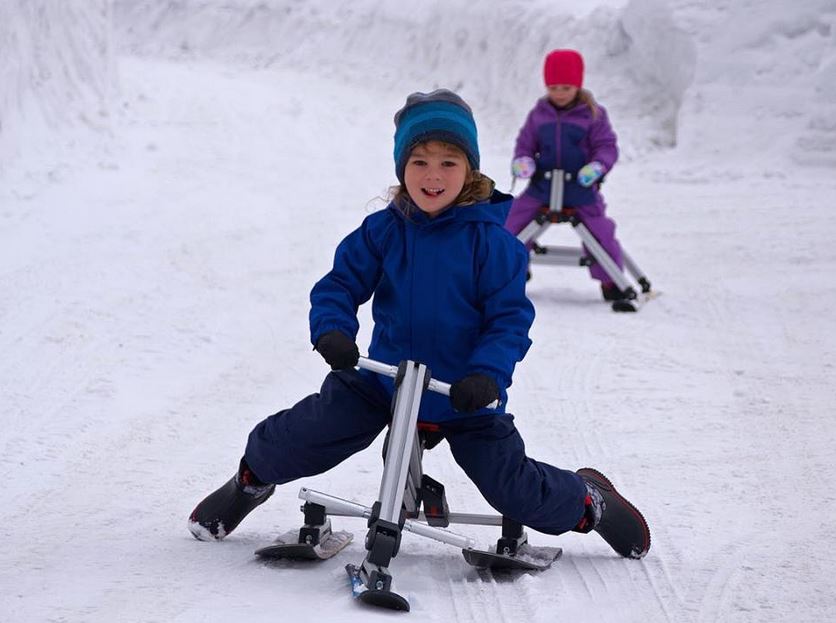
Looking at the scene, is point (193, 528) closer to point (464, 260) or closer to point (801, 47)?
point (464, 260)

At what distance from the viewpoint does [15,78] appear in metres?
8.67

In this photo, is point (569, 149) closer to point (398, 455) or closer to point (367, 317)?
point (367, 317)

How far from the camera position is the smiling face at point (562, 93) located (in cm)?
779

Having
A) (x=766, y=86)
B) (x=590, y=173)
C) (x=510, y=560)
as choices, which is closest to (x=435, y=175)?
(x=510, y=560)

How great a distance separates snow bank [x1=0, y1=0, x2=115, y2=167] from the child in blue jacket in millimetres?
5399

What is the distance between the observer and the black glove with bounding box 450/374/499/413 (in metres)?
3.21

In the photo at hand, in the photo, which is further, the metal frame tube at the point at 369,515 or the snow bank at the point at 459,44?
the snow bank at the point at 459,44

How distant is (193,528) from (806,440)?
2615mm

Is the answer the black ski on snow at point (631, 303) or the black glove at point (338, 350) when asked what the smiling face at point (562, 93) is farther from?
the black glove at point (338, 350)

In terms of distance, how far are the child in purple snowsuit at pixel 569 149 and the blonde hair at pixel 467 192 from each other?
161 inches

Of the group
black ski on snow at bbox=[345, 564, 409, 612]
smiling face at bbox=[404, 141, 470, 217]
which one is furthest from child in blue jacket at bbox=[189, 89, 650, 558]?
black ski on snow at bbox=[345, 564, 409, 612]

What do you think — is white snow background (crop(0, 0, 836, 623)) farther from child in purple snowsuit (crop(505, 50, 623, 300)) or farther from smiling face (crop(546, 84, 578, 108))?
smiling face (crop(546, 84, 578, 108))

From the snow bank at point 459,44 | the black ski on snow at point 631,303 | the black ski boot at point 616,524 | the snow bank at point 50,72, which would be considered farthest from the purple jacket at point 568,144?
the snow bank at point 459,44

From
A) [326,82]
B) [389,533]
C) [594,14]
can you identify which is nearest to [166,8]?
[326,82]
